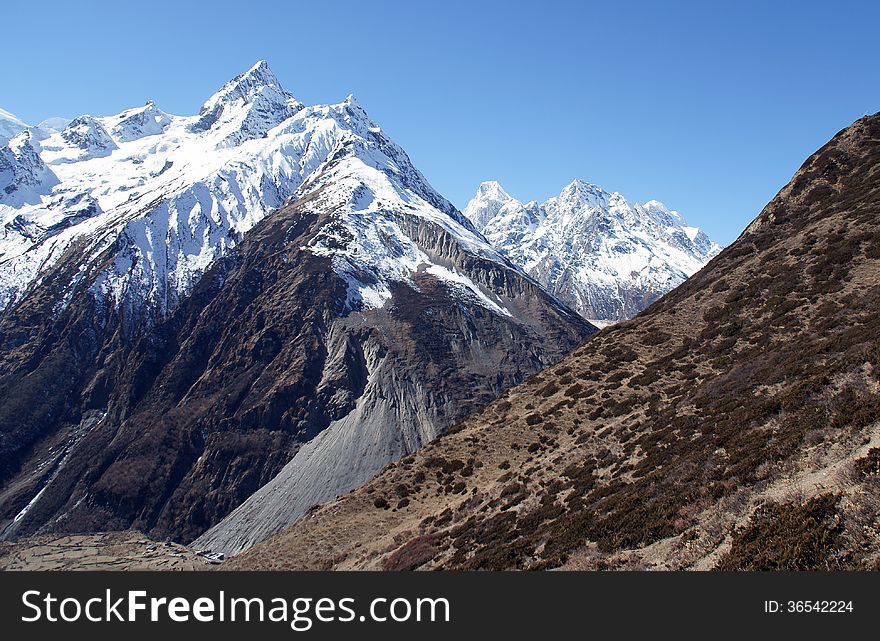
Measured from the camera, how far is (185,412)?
179m

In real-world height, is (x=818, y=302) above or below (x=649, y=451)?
above

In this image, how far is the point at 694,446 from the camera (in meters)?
27.9

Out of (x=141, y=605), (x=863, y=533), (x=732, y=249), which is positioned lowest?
(x=141, y=605)

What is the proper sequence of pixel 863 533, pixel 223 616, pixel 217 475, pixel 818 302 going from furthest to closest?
pixel 217 475 < pixel 818 302 < pixel 223 616 < pixel 863 533

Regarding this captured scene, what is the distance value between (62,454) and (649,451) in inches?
8095

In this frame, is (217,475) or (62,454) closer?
(217,475)

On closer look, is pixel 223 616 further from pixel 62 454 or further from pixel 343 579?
pixel 62 454

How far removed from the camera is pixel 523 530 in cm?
2848

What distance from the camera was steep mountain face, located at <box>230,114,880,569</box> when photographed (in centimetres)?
1750

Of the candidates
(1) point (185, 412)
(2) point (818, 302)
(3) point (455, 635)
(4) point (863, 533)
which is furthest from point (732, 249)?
(1) point (185, 412)

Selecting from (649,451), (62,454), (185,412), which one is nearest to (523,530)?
(649,451)

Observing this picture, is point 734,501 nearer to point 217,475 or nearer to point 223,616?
point 223,616

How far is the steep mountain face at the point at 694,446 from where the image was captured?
17.5 metres

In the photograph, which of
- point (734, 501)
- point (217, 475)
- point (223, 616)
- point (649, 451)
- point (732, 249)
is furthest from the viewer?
point (217, 475)
